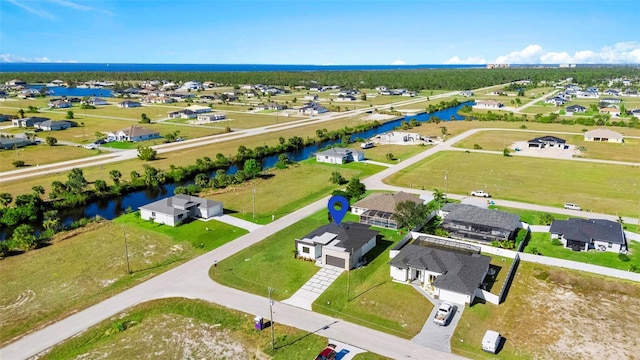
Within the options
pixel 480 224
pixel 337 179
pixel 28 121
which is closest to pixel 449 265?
pixel 480 224

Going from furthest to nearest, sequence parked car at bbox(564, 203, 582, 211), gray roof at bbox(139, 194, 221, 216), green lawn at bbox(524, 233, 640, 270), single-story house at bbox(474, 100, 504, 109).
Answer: single-story house at bbox(474, 100, 504, 109) → parked car at bbox(564, 203, 582, 211) → gray roof at bbox(139, 194, 221, 216) → green lawn at bbox(524, 233, 640, 270)

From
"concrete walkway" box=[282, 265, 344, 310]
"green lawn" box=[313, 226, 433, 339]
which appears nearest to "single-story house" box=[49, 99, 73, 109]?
"concrete walkway" box=[282, 265, 344, 310]

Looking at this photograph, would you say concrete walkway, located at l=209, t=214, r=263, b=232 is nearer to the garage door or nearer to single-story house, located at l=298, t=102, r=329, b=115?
the garage door

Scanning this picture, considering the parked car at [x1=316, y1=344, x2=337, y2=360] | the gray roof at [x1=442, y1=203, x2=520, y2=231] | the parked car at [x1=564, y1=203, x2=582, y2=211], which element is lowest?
the parked car at [x1=316, y1=344, x2=337, y2=360]

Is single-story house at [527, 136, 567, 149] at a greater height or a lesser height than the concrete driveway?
greater

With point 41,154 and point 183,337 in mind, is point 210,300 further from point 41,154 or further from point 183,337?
point 41,154

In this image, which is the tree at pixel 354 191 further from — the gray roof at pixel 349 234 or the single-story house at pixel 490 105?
the single-story house at pixel 490 105

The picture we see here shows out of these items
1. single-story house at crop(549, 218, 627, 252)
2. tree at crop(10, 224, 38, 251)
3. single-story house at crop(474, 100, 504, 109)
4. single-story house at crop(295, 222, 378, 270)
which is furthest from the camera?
single-story house at crop(474, 100, 504, 109)

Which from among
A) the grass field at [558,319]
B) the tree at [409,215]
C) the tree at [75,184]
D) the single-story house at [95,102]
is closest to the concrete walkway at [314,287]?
the grass field at [558,319]
